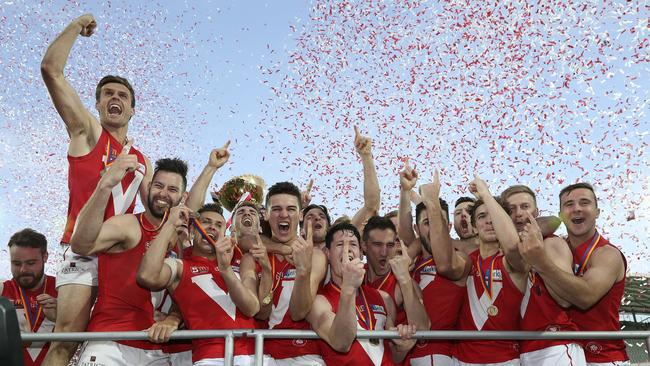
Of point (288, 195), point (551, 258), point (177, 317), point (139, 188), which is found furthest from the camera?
point (288, 195)

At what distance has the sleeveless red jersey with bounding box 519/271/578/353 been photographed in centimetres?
461

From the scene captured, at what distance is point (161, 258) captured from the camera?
427cm

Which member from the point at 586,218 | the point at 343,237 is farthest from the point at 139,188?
the point at 586,218

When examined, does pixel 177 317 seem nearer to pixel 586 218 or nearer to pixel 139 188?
pixel 139 188

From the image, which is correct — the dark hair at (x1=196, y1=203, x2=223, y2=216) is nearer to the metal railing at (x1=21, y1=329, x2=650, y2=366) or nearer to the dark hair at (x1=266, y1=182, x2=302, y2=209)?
the dark hair at (x1=266, y1=182, x2=302, y2=209)

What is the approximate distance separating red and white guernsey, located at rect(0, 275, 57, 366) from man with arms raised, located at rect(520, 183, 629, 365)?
4.24m

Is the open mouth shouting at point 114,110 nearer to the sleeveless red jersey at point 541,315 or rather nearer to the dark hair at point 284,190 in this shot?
the dark hair at point 284,190

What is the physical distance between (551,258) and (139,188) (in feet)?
12.0

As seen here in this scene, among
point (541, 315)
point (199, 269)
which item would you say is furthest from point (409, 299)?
point (199, 269)

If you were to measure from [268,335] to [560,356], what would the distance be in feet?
7.33

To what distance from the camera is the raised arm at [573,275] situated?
408cm

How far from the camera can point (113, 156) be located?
4910 mm

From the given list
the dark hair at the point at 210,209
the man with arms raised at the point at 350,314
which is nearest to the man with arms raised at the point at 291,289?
the man with arms raised at the point at 350,314

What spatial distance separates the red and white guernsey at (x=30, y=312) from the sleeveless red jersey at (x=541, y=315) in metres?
4.17
